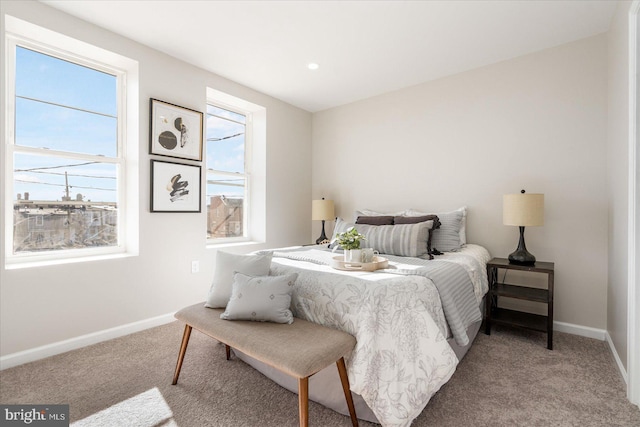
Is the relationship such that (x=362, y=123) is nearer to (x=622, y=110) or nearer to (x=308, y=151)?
(x=308, y=151)

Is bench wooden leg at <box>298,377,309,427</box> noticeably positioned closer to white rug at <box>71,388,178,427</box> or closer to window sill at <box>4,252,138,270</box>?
white rug at <box>71,388,178,427</box>

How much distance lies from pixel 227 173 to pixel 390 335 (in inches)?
117

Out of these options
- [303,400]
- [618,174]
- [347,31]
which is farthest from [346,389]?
[347,31]

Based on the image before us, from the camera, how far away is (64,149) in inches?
99.5

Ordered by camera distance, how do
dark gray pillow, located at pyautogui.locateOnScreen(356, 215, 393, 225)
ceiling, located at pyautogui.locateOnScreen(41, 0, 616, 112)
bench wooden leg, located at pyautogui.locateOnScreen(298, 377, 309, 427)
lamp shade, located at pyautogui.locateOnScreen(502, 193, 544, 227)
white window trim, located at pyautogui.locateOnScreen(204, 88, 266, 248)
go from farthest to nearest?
white window trim, located at pyautogui.locateOnScreen(204, 88, 266, 248)
dark gray pillow, located at pyautogui.locateOnScreen(356, 215, 393, 225)
lamp shade, located at pyautogui.locateOnScreen(502, 193, 544, 227)
ceiling, located at pyautogui.locateOnScreen(41, 0, 616, 112)
bench wooden leg, located at pyautogui.locateOnScreen(298, 377, 309, 427)

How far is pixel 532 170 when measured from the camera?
2.89 meters

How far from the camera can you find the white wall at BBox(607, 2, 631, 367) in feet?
6.50

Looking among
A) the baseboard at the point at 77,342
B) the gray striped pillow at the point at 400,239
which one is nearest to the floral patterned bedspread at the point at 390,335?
the gray striped pillow at the point at 400,239

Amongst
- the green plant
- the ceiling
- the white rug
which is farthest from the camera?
the ceiling

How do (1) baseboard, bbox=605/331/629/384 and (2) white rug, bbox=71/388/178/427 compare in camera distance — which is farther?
(1) baseboard, bbox=605/331/629/384

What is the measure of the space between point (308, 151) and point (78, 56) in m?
2.79

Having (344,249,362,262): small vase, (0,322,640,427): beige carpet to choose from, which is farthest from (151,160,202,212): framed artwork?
(344,249,362,262): small vase

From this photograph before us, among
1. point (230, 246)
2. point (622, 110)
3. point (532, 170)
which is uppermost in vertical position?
point (622, 110)

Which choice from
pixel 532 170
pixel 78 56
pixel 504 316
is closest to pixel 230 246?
pixel 78 56
